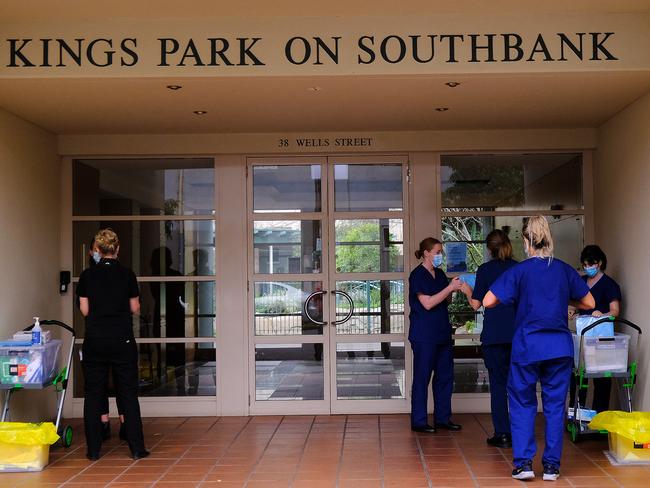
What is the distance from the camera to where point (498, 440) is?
244 inches

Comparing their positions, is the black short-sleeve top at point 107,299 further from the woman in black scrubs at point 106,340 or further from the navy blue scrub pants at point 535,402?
the navy blue scrub pants at point 535,402

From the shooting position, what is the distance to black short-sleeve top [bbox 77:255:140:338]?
584 centimetres

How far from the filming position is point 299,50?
5.58 meters

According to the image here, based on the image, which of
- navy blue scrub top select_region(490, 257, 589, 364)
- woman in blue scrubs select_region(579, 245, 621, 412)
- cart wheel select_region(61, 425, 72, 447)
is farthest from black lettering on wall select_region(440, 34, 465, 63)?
cart wheel select_region(61, 425, 72, 447)

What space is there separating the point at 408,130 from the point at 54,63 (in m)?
3.32

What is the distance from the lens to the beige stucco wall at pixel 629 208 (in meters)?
6.24

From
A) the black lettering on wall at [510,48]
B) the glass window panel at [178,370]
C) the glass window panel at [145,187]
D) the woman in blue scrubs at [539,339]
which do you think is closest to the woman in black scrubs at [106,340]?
the glass window panel at [178,370]

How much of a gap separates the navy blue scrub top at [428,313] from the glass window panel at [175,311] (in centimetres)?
207

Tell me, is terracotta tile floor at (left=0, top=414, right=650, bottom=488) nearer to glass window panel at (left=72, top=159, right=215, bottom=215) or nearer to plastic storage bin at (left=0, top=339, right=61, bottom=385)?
plastic storage bin at (left=0, top=339, right=61, bottom=385)

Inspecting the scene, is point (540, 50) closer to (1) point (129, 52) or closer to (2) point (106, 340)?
(1) point (129, 52)

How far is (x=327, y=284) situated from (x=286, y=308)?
0.46 m

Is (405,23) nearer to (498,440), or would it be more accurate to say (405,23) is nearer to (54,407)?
(498,440)

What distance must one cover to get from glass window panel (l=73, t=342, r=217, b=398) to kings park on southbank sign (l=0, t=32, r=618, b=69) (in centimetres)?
309

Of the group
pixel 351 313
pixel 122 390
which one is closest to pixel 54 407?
pixel 122 390
